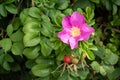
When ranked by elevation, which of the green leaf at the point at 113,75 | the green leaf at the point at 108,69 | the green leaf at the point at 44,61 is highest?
the green leaf at the point at 44,61

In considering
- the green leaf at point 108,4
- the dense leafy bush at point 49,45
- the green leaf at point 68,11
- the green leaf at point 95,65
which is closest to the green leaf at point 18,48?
the dense leafy bush at point 49,45

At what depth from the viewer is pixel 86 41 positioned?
1.30 metres

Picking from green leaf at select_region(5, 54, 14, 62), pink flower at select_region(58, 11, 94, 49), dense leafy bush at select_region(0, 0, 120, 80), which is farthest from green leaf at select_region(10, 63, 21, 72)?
pink flower at select_region(58, 11, 94, 49)

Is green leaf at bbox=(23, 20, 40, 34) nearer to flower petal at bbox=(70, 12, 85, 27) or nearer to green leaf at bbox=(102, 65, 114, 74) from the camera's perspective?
flower petal at bbox=(70, 12, 85, 27)

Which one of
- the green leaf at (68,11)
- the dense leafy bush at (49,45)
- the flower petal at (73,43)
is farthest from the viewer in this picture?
the green leaf at (68,11)

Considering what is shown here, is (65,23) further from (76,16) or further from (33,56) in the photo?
(33,56)

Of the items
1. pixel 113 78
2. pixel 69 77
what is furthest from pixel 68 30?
pixel 113 78

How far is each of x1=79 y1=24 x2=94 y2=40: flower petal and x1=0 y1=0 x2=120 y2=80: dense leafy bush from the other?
0.03m

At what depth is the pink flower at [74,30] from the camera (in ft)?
4.11

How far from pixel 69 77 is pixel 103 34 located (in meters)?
0.51

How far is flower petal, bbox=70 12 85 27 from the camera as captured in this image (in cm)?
128

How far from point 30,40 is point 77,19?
219mm

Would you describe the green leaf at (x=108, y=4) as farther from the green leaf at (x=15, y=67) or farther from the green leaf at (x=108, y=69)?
the green leaf at (x=15, y=67)

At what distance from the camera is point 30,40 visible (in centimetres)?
138
